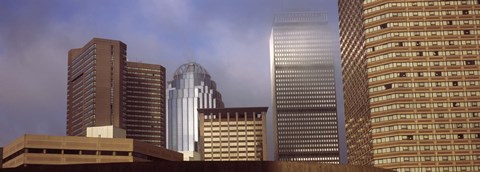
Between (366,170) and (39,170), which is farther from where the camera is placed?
(366,170)

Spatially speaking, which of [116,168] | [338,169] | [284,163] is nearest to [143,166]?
[116,168]

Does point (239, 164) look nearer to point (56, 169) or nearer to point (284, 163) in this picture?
point (284, 163)

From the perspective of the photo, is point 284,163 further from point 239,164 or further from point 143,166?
point 143,166

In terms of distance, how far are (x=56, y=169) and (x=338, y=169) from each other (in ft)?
110

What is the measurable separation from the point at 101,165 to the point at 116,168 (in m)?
1.91

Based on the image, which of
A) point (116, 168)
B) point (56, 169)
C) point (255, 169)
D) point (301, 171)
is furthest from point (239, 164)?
point (56, 169)

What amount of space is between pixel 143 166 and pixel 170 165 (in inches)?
124

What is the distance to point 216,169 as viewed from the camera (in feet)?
290

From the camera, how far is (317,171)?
90312 mm

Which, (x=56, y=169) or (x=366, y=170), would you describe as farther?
(x=366, y=170)

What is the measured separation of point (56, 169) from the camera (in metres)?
87.5

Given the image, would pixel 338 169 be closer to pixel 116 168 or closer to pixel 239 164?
pixel 239 164

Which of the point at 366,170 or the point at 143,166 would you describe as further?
the point at 366,170

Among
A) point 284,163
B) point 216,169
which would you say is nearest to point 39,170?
point 216,169
